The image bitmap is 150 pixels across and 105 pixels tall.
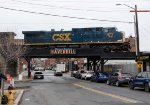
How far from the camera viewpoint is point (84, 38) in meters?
63.1

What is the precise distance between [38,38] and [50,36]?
197 cm

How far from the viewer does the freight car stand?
62406mm

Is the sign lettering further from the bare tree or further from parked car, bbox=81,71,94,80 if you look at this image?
the bare tree

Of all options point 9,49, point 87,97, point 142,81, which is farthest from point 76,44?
point 87,97

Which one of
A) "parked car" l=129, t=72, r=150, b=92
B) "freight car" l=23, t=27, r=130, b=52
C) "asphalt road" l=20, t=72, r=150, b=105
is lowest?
"asphalt road" l=20, t=72, r=150, b=105

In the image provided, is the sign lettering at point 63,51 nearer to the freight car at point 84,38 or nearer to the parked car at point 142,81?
the freight car at point 84,38

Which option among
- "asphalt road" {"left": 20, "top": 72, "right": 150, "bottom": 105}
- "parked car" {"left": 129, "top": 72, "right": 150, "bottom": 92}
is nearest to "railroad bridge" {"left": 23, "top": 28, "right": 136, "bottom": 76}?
"parked car" {"left": 129, "top": 72, "right": 150, "bottom": 92}

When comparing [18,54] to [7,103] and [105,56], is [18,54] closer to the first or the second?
[105,56]

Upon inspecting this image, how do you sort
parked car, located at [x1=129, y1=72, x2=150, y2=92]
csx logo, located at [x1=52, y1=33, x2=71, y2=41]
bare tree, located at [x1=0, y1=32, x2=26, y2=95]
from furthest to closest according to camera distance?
csx logo, located at [x1=52, y1=33, x2=71, y2=41] → bare tree, located at [x1=0, y1=32, x2=26, y2=95] → parked car, located at [x1=129, y1=72, x2=150, y2=92]

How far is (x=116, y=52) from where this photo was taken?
201 ft

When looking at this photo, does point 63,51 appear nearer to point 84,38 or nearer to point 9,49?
point 84,38

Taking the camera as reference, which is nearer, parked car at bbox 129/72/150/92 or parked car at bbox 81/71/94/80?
parked car at bbox 129/72/150/92

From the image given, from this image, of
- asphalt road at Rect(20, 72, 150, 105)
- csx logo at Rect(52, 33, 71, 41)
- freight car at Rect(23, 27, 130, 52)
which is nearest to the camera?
asphalt road at Rect(20, 72, 150, 105)

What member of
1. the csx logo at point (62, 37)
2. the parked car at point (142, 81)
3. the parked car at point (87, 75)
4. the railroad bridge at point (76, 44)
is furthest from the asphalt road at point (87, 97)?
the parked car at point (87, 75)
